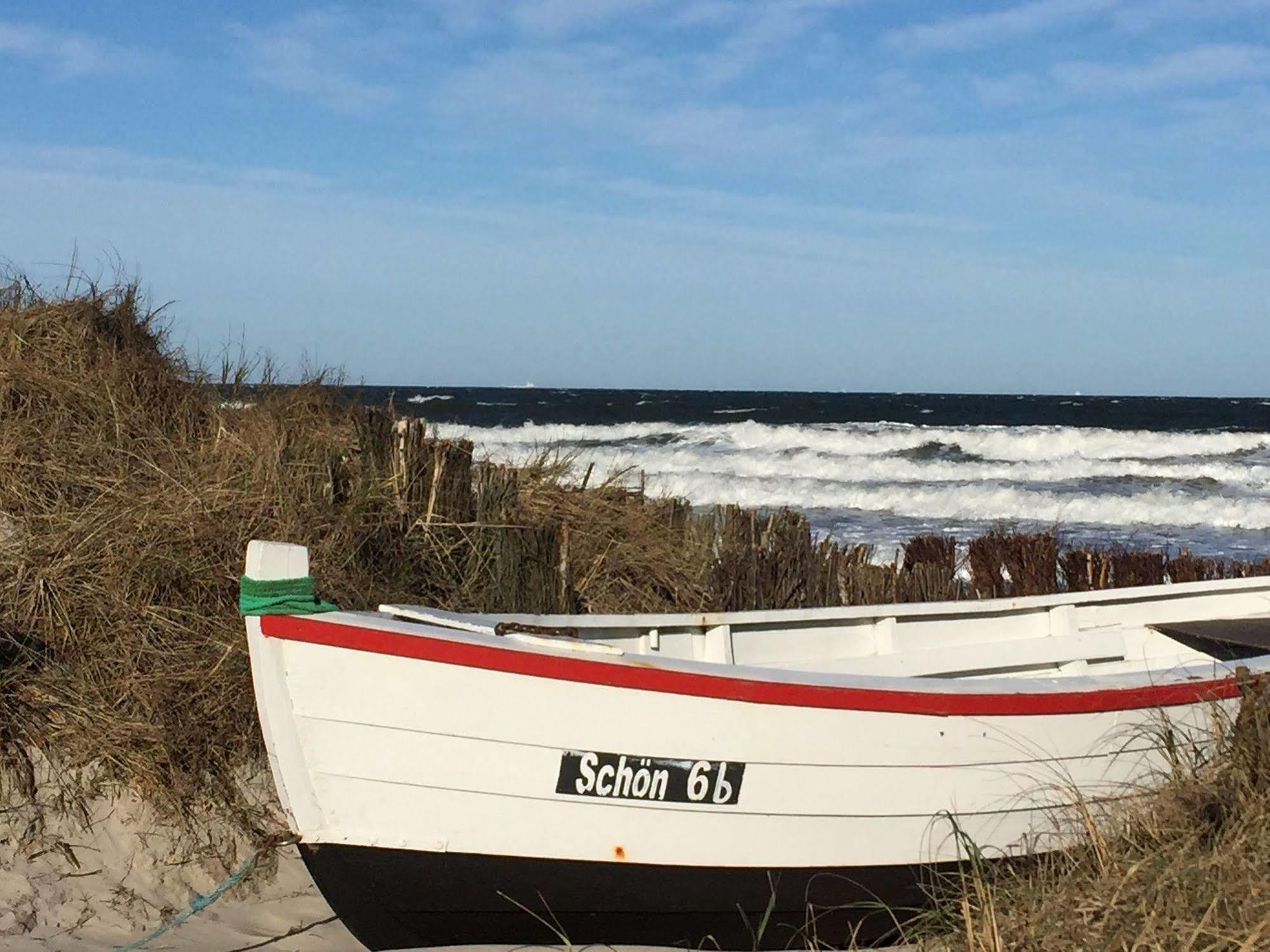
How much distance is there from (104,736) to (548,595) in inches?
94.8

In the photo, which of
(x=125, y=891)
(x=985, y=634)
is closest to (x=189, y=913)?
(x=125, y=891)

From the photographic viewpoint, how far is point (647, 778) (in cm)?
397

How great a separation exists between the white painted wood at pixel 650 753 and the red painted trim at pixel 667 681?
23 millimetres

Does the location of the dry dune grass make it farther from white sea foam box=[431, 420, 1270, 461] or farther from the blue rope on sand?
white sea foam box=[431, 420, 1270, 461]

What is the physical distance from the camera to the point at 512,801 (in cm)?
393

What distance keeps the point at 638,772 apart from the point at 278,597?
1310 millimetres

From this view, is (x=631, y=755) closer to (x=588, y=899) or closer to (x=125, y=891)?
(x=588, y=899)

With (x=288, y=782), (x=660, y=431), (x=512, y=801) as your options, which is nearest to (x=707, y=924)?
(x=512, y=801)

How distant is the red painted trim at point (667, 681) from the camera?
370 cm

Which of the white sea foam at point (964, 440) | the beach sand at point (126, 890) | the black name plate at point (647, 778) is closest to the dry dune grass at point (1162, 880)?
the black name plate at point (647, 778)

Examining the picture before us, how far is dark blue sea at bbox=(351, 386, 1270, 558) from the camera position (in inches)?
780

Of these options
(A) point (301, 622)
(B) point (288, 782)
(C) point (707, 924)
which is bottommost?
(C) point (707, 924)

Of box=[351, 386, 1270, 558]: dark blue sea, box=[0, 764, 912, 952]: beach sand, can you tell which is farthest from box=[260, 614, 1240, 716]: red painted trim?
box=[351, 386, 1270, 558]: dark blue sea

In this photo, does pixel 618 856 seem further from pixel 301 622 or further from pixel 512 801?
pixel 301 622
